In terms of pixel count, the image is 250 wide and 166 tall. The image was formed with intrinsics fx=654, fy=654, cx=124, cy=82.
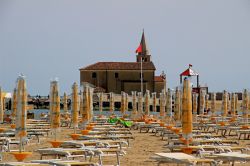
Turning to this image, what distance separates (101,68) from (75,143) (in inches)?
2711

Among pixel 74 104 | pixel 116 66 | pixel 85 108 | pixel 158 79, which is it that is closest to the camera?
pixel 74 104

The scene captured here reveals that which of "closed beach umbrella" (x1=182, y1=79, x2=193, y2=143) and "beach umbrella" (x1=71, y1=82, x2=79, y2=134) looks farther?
"beach umbrella" (x1=71, y1=82, x2=79, y2=134)

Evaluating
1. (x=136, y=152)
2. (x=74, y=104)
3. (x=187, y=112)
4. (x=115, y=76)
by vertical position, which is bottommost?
(x=136, y=152)

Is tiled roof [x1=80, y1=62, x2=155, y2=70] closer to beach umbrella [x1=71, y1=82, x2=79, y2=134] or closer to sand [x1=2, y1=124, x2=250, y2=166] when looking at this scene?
sand [x1=2, y1=124, x2=250, y2=166]

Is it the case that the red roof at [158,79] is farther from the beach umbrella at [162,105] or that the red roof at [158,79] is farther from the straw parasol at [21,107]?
the straw parasol at [21,107]

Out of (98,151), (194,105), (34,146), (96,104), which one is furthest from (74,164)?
(96,104)

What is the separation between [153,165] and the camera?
11.7 m

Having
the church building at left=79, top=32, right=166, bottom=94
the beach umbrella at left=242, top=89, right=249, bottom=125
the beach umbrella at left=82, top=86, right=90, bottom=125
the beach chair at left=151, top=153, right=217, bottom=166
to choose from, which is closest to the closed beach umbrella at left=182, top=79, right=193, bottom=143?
the beach chair at left=151, top=153, right=217, bottom=166

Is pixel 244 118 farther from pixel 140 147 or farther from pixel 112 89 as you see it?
pixel 112 89

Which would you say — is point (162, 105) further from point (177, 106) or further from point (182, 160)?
point (182, 160)

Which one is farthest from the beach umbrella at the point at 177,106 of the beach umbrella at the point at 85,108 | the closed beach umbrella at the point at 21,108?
the closed beach umbrella at the point at 21,108

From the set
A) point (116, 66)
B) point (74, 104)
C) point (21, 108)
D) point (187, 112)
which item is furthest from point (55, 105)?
point (116, 66)

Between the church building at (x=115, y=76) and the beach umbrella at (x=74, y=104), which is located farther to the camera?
the church building at (x=115, y=76)

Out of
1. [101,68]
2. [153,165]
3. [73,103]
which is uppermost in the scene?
[101,68]
